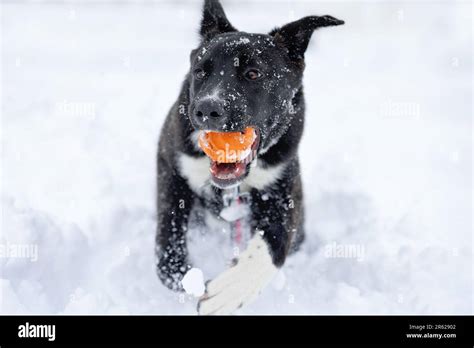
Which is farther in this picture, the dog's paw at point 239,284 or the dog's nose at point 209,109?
the dog's paw at point 239,284

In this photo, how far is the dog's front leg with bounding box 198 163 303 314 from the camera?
3789mm

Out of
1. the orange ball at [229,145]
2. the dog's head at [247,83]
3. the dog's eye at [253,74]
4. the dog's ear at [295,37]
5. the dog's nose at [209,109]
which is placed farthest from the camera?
the dog's ear at [295,37]

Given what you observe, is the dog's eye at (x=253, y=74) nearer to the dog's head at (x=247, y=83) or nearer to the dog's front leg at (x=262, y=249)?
the dog's head at (x=247, y=83)

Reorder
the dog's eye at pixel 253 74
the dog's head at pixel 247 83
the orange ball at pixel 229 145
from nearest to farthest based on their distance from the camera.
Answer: the dog's head at pixel 247 83 → the orange ball at pixel 229 145 → the dog's eye at pixel 253 74

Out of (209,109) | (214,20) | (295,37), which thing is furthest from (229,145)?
(214,20)

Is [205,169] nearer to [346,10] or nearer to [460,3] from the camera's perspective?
[346,10]

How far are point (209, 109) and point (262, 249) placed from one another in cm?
115

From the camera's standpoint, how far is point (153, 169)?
568cm

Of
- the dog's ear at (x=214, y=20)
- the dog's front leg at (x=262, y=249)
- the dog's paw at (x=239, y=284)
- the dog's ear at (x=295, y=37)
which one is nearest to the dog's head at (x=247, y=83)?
the dog's ear at (x=295, y=37)

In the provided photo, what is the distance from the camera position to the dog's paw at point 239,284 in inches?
148

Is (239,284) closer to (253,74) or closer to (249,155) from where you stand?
(249,155)

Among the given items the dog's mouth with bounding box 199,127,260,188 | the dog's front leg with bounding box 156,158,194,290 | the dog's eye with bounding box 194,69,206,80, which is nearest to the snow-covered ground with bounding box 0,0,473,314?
the dog's front leg with bounding box 156,158,194,290

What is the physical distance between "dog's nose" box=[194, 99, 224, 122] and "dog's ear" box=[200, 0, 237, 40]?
39.4 inches

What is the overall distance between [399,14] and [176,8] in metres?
4.14
